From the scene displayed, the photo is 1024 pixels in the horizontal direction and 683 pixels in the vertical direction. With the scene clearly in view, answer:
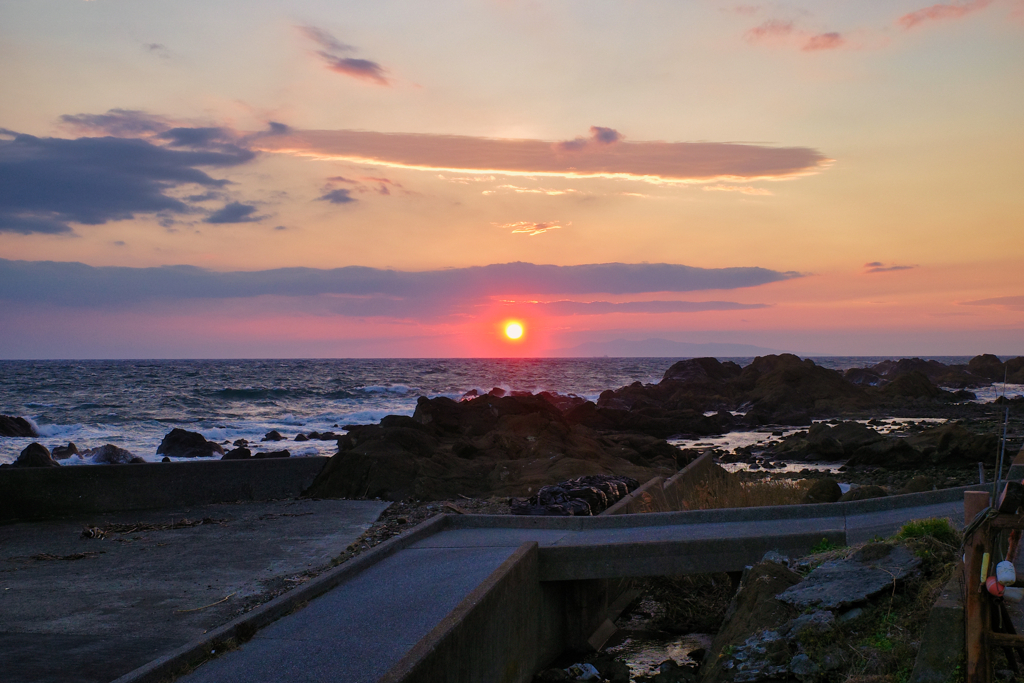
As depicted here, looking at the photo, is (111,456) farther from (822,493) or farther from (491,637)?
(491,637)

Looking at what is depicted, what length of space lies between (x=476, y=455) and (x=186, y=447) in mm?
12396

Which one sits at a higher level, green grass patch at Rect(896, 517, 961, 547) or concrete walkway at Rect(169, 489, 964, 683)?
green grass patch at Rect(896, 517, 961, 547)

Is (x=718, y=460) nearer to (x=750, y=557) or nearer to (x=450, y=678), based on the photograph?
(x=750, y=557)

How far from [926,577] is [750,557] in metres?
1.87

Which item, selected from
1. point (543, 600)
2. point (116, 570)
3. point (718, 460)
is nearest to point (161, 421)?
point (718, 460)

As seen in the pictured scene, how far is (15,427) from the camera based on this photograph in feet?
110

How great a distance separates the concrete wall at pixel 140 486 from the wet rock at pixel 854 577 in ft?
33.8

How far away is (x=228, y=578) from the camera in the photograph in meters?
8.95

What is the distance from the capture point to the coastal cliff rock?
15.7 meters

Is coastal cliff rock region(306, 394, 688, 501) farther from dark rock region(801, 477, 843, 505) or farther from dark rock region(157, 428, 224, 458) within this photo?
dark rock region(157, 428, 224, 458)

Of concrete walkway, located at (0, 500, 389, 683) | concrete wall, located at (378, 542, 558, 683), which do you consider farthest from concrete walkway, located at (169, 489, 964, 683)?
concrete walkway, located at (0, 500, 389, 683)

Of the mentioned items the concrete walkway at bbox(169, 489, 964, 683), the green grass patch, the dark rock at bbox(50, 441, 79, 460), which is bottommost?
the dark rock at bbox(50, 441, 79, 460)

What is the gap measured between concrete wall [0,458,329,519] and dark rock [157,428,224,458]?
13.1m

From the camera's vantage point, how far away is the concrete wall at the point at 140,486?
12177mm
